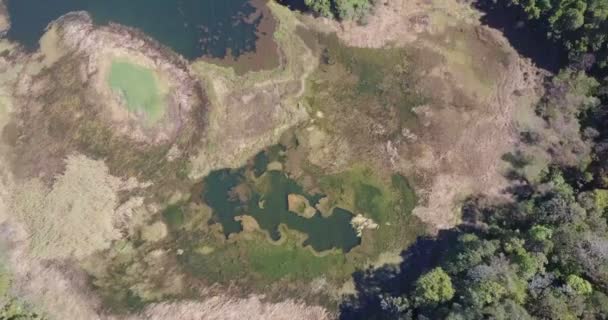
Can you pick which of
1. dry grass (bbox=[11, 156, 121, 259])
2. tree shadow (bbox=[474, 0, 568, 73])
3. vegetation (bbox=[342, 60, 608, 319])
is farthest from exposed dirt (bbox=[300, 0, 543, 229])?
dry grass (bbox=[11, 156, 121, 259])

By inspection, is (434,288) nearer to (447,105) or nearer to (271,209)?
(271,209)

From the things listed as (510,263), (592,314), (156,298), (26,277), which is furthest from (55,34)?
(592,314)

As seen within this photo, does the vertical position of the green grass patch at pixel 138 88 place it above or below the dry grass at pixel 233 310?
above

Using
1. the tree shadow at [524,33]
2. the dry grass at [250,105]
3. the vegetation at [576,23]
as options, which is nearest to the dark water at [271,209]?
the dry grass at [250,105]

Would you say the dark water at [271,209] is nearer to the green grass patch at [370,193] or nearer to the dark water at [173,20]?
the green grass patch at [370,193]

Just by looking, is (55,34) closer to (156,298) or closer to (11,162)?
(11,162)

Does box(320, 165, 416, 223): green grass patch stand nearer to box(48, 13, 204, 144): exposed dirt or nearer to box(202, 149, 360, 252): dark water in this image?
box(202, 149, 360, 252): dark water
